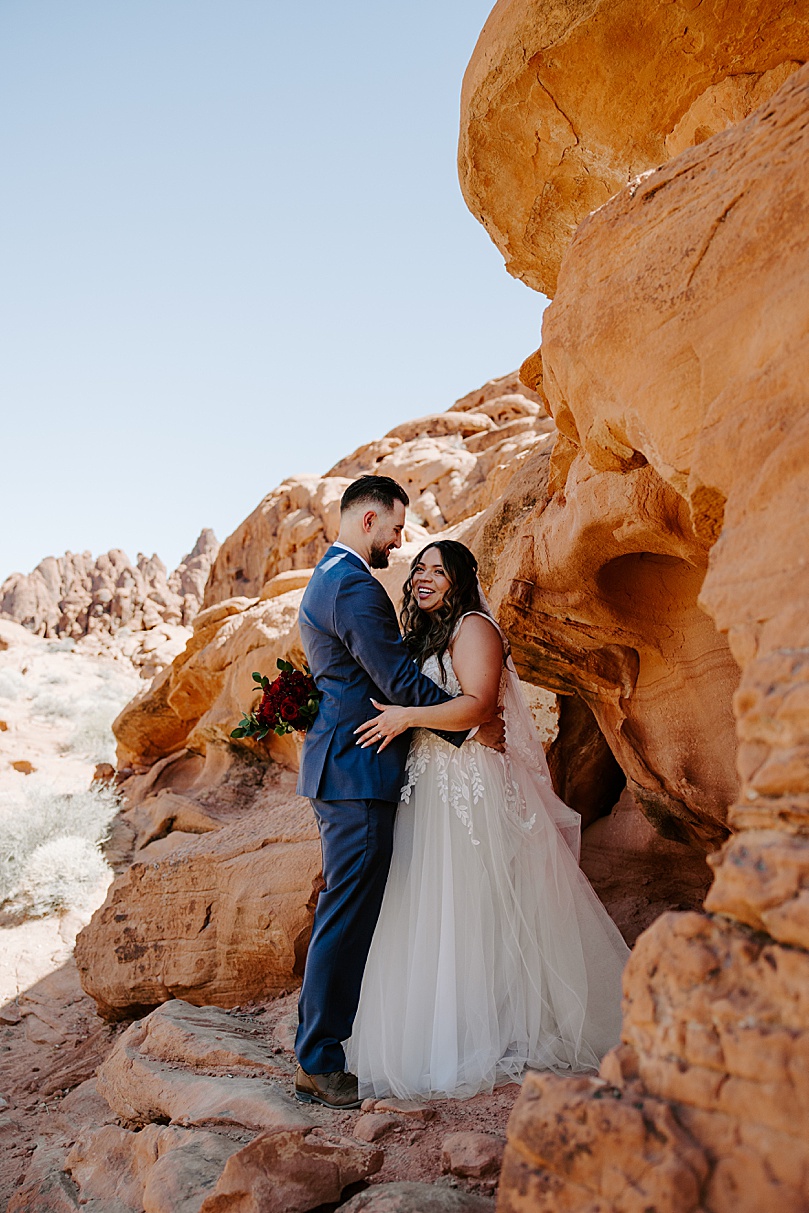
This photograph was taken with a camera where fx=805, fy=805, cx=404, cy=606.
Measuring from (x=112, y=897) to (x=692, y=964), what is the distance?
15.9 ft

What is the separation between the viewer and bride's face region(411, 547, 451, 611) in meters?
3.93

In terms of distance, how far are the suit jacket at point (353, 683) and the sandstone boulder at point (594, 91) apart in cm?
336

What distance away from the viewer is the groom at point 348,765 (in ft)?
10.6

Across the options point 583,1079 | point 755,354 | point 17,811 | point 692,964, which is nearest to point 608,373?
point 755,354

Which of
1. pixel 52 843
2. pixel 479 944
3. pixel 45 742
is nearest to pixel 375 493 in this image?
pixel 479 944

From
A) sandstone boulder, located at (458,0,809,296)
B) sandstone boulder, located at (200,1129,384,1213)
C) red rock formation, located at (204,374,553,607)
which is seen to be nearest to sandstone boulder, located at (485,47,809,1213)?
sandstone boulder, located at (200,1129,384,1213)

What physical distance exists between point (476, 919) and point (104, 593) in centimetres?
5227

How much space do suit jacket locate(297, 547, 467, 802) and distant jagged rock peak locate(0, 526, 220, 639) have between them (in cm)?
4252

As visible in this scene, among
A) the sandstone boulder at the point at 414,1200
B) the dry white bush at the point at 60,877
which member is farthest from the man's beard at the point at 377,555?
the dry white bush at the point at 60,877

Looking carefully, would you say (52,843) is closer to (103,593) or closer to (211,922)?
(211,922)

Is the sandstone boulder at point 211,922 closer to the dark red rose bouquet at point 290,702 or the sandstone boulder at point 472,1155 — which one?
the dark red rose bouquet at point 290,702

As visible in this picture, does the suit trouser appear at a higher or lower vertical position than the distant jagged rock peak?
lower

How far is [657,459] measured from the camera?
2.49m

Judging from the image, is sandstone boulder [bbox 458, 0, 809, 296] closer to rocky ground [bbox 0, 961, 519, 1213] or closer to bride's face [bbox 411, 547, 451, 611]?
bride's face [bbox 411, 547, 451, 611]
